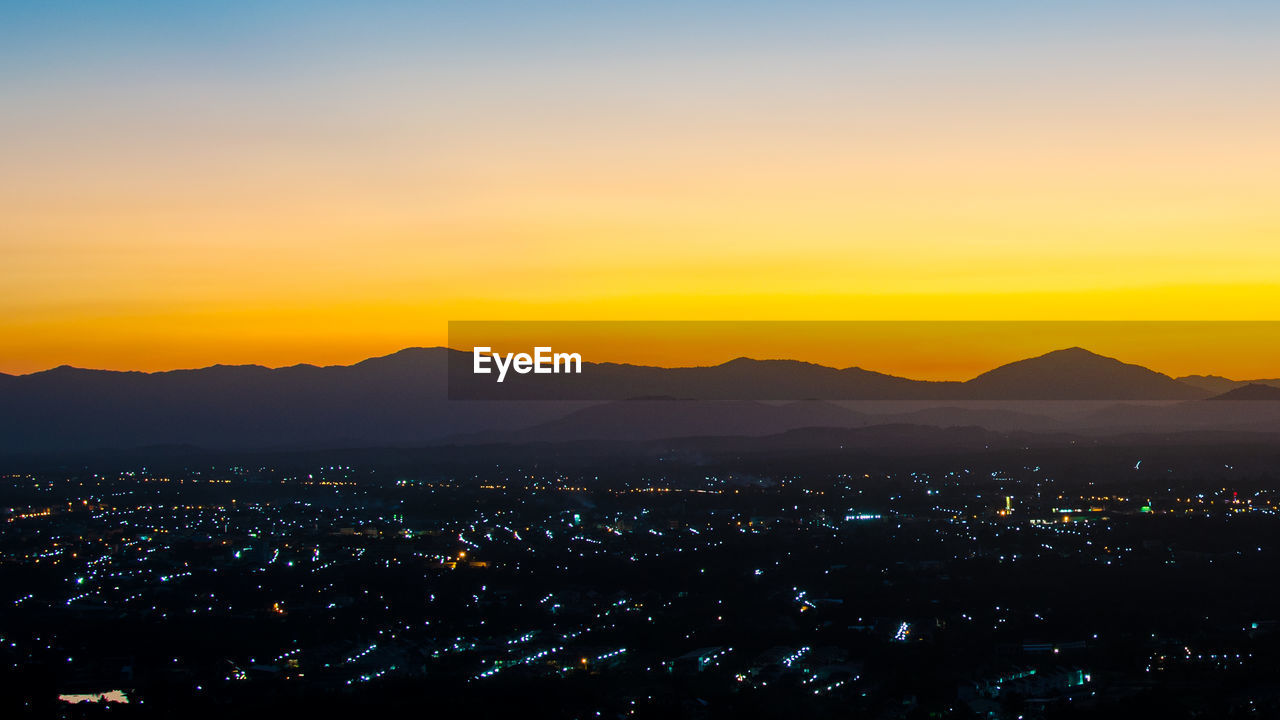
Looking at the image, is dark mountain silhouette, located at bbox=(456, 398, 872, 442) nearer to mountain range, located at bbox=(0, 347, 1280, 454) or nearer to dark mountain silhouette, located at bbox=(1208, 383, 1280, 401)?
mountain range, located at bbox=(0, 347, 1280, 454)

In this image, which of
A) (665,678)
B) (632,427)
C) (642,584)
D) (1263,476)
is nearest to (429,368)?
(632,427)

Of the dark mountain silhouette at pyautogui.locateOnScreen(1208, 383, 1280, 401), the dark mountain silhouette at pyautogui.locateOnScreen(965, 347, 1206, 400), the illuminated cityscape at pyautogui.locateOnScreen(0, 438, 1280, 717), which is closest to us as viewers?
the illuminated cityscape at pyautogui.locateOnScreen(0, 438, 1280, 717)

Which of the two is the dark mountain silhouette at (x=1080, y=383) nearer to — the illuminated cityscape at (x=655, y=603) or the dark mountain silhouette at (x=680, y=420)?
the dark mountain silhouette at (x=680, y=420)

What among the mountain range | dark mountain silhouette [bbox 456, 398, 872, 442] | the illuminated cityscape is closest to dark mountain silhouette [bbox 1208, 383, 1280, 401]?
the mountain range

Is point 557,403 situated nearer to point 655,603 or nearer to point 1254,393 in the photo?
point 1254,393

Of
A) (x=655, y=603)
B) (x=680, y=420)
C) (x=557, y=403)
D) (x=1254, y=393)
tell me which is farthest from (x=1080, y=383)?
(x=655, y=603)

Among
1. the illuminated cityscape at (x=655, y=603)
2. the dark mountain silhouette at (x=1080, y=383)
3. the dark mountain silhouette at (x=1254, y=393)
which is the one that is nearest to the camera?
the illuminated cityscape at (x=655, y=603)

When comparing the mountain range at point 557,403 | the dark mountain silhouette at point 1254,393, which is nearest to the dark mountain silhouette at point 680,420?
the mountain range at point 557,403
